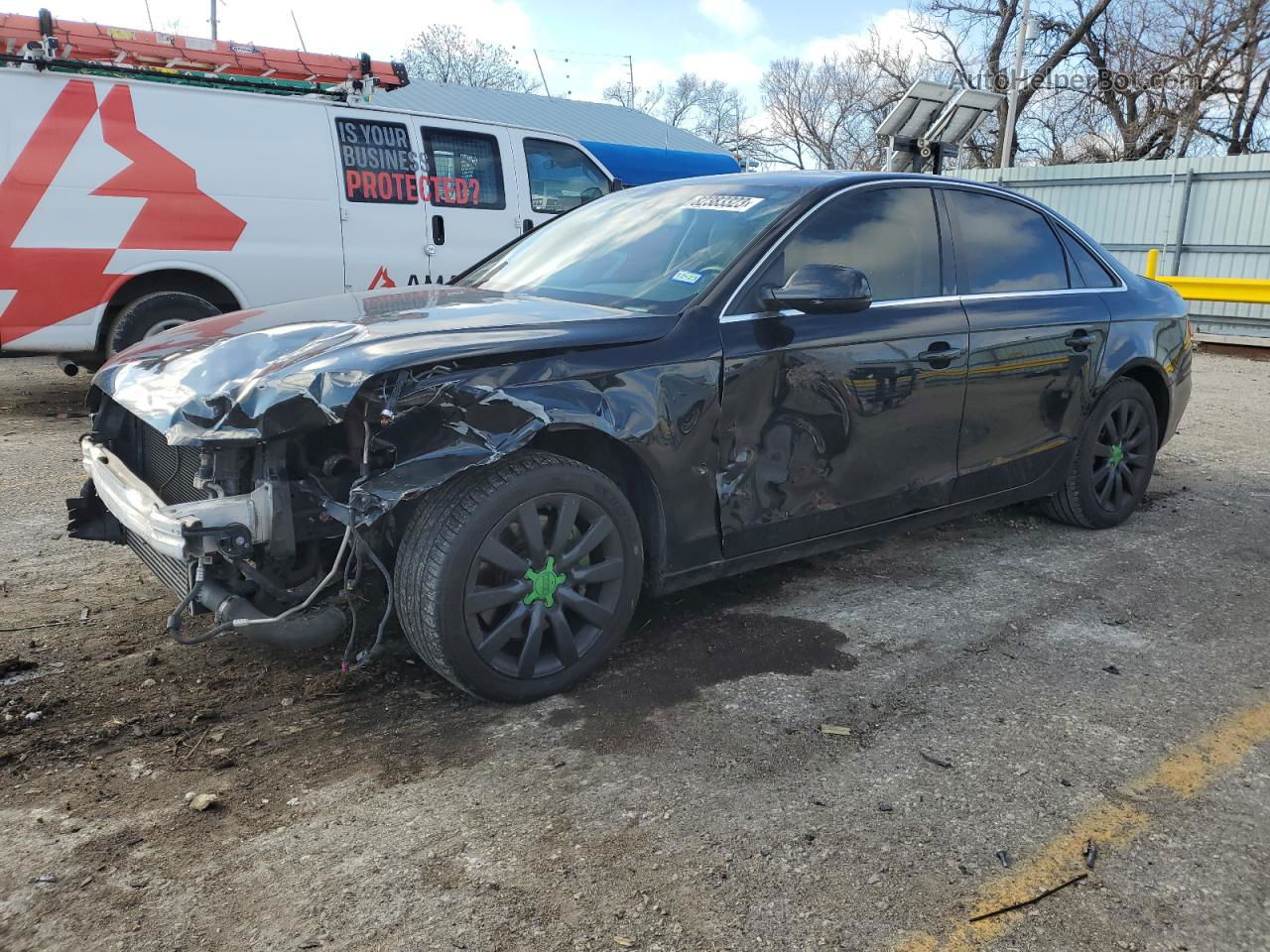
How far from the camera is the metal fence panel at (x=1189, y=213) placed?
48.6ft

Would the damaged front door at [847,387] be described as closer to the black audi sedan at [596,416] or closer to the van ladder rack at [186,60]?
the black audi sedan at [596,416]

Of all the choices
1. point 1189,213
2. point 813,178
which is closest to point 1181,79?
point 1189,213

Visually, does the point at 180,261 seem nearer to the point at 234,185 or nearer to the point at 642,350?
the point at 234,185

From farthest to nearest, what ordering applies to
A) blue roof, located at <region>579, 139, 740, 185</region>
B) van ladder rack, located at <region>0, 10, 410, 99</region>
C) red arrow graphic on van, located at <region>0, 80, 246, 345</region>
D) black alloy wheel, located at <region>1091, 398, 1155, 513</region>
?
blue roof, located at <region>579, 139, 740, 185</region>, van ladder rack, located at <region>0, 10, 410, 99</region>, red arrow graphic on van, located at <region>0, 80, 246, 345</region>, black alloy wheel, located at <region>1091, 398, 1155, 513</region>

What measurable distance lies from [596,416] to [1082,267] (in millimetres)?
2939

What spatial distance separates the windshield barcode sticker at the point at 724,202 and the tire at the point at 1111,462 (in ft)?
6.79

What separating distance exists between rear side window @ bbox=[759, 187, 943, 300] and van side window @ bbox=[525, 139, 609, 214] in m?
4.85

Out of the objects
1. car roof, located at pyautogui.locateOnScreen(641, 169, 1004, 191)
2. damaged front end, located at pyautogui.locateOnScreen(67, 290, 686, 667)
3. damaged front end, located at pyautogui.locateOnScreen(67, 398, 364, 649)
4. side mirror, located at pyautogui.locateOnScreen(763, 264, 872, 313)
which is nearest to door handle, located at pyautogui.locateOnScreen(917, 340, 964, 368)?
side mirror, located at pyautogui.locateOnScreen(763, 264, 872, 313)

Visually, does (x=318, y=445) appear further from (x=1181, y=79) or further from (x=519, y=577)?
(x=1181, y=79)

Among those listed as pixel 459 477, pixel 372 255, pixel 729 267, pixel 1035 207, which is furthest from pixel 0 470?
pixel 1035 207

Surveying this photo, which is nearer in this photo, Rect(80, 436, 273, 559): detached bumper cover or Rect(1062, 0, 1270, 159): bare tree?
Rect(80, 436, 273, 559): detached bumper cover

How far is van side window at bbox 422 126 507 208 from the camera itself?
310 inches

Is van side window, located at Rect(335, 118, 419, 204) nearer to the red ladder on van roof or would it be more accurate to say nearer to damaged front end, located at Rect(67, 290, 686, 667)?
the red ladder on van roof

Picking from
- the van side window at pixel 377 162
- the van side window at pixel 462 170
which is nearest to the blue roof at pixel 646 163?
the van side window at pixel 462 170
